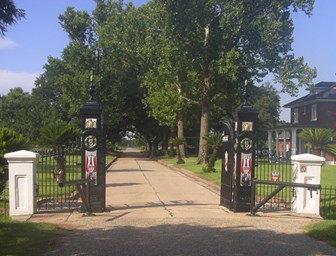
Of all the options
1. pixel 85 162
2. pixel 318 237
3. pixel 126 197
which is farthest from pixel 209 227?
pixel 126 197

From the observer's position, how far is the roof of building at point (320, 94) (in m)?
44.8

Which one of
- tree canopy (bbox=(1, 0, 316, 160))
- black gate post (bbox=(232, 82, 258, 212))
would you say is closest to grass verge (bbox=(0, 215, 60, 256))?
black gate post (bbox=(232, 82, 258, 212))

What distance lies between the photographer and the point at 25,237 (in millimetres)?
8898

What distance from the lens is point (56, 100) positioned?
248ft

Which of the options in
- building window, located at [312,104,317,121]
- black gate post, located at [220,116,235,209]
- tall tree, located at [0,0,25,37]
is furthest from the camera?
building window, located at [312,104,317,121]

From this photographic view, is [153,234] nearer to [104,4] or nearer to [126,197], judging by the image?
[126,197]

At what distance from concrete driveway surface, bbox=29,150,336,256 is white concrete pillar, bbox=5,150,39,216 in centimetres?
50

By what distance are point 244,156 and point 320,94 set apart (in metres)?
35.2

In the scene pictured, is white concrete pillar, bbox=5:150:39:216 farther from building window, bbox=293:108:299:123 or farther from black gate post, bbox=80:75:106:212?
building window, bbox=293:108:299:123

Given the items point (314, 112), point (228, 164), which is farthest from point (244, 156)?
point (314, 112)

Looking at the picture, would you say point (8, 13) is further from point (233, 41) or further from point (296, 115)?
point (296, 115)

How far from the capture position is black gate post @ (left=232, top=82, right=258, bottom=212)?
12.5 m

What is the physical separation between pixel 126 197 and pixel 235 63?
64.2 ft

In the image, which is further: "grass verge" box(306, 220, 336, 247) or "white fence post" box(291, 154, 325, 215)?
"white fence post" box(291, 154, 325, 215)
